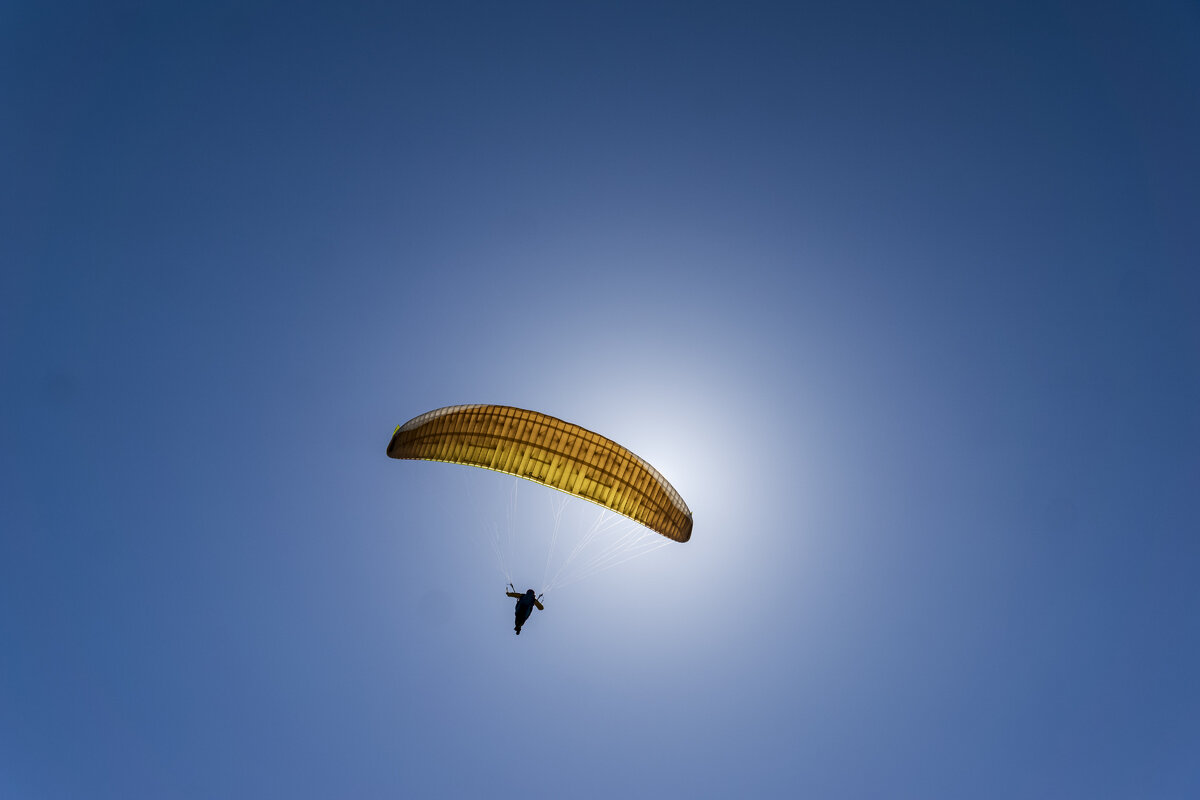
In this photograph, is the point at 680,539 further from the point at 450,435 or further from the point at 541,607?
the point at 450,435

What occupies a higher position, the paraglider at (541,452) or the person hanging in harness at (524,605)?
the paraglider at (541,452)

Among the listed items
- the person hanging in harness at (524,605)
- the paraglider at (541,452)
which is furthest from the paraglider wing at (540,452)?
the person hanging in harness at (524,605)

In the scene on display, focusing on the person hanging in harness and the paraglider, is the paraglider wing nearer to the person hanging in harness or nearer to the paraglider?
the paraglider

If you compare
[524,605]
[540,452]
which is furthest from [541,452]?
[524,605]

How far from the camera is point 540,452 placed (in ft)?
53.1

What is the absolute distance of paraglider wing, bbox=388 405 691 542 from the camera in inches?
632

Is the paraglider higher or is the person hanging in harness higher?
the paraglider

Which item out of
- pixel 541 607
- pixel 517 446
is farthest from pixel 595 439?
pixel 541 607

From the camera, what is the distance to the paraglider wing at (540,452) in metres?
16.0

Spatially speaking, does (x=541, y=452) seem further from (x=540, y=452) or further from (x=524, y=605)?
(x=524, y=605)

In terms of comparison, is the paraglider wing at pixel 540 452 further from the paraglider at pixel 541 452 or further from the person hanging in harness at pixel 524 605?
the person hanging in harness at pixel 524 605

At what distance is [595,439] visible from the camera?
53.5ft

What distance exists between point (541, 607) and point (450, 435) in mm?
7532

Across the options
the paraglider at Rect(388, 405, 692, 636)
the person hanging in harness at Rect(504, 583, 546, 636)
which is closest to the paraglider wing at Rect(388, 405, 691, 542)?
the paraglider at Rect(388, 405, 692, 636)
